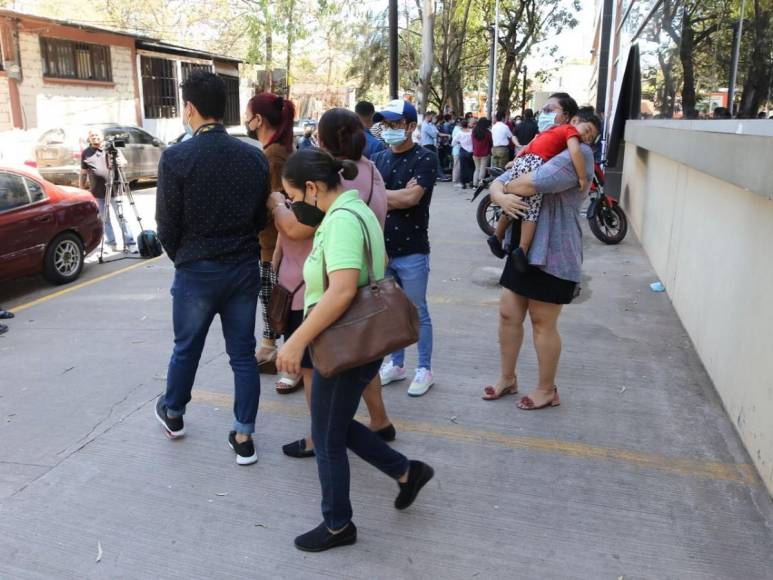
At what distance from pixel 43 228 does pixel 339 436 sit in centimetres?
562

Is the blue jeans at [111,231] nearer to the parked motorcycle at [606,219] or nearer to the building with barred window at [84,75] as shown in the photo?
the parked motorcycle at [606,219]

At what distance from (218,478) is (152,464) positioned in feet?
1.27

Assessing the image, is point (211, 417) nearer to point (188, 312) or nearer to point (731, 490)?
point (188, 312)

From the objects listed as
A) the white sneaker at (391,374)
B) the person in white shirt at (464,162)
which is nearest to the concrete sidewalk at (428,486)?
the white sneaker at (391,374)

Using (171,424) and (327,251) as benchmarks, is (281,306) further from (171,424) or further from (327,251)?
(327,251)

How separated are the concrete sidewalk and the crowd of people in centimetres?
16

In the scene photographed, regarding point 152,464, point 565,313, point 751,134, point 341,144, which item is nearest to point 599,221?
point 565,313

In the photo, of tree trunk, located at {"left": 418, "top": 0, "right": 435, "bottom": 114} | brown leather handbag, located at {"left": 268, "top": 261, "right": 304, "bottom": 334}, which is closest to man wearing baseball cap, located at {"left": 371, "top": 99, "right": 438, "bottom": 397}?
brown leather handbag, located at {"left": 268, "top": 261, "right": 304, "bottom": 334}

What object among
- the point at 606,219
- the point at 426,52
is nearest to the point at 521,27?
the point at 426,52

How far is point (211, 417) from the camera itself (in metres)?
3.96

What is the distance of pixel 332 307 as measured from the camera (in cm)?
233

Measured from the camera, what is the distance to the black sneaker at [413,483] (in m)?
2.92

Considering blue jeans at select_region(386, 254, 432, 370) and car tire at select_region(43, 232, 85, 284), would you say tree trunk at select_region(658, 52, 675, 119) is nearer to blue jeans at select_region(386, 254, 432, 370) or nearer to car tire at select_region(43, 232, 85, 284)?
blue jeans at select_region(386, 254, 432, 370)

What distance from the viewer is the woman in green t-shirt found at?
7.68 ft
